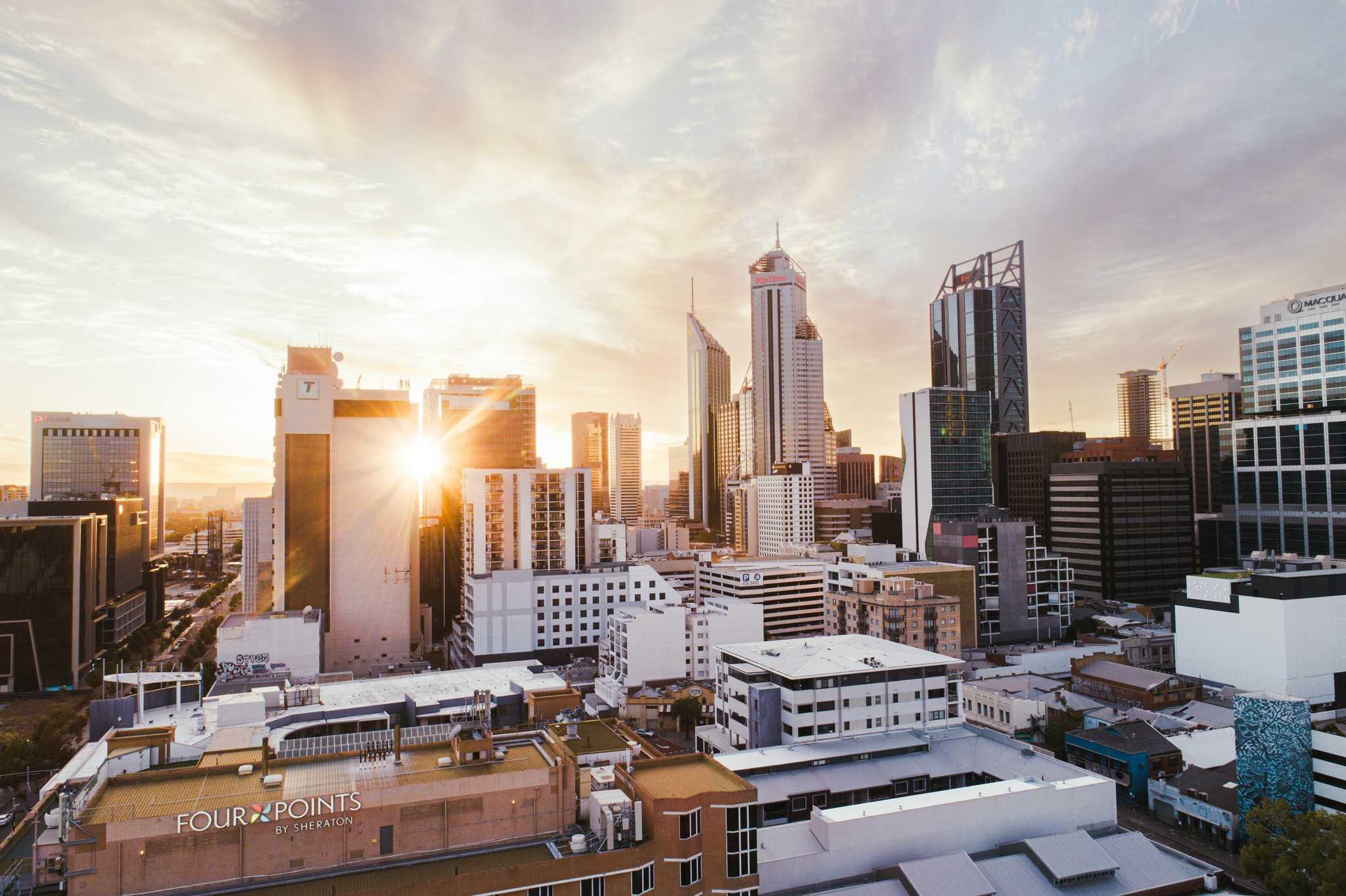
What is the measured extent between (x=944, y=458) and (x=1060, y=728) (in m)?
61.6

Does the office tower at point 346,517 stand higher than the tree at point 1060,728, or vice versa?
the office tower at point 346,517

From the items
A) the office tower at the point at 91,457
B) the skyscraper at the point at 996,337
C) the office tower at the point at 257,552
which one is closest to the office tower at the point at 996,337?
the skyscraper at the point at 996,337

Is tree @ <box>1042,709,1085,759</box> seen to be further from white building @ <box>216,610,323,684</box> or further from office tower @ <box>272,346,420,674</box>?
office tower @ <box>272,346,420,674</box>

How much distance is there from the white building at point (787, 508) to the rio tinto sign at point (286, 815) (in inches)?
5378

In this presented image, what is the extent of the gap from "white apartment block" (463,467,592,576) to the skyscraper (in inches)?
4204

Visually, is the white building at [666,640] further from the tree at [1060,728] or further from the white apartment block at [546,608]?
the tree at [1060,728]

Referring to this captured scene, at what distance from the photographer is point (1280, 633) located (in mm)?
61031

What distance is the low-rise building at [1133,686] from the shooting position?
60.9 meters

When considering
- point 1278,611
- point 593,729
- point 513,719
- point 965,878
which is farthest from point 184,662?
point 1278,611

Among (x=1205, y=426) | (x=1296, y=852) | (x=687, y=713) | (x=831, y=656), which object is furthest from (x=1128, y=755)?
(x=1205, y=426)

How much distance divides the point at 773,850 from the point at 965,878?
7501 mm

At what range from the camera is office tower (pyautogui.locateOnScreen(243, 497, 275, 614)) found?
11669cm

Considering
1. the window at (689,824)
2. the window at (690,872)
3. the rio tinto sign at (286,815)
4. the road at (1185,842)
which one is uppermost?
the rio tinto sign at (286,815)

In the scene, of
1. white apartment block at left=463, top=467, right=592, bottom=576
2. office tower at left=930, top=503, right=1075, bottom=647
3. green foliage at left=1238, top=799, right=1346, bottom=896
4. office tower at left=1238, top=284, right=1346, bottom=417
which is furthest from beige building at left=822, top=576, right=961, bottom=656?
office tower at left=1238, top=284, right=1346, bottom=417
